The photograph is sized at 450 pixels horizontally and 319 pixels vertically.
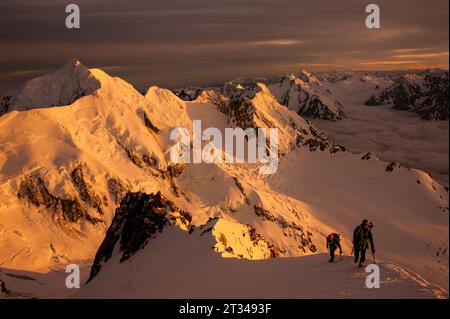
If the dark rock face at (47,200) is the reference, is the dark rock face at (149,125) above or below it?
above

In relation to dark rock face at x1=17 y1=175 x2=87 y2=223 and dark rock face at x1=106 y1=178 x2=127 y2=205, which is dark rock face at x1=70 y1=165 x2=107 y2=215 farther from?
dark rock face at x1=106 y1=178 x2=127 y2=205

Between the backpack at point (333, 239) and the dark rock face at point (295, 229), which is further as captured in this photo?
the dark rock face at point (295, 229)

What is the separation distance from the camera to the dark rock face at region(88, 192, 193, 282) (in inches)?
2146

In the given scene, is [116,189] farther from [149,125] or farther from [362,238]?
[362,238]

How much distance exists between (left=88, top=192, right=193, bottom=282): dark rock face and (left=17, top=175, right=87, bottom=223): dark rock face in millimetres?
67170

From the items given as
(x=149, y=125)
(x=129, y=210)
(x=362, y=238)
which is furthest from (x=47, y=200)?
(x=362, y=238)

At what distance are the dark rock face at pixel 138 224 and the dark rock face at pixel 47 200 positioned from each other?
67.2 metres

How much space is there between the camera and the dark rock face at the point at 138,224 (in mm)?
54516

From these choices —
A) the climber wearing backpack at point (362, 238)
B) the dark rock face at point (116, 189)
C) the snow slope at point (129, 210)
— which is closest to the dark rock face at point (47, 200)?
the snow slope at point (129, 210)

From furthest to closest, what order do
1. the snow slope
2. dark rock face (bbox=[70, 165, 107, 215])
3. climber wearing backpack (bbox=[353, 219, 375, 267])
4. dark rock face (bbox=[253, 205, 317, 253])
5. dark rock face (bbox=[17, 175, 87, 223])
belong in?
dark rock face (bbox=[253, 205, 317, 253])
dark rock face (bbox=[70, 165, 107, 215])
dark rock face (bbox=[17, 175, 87, 223])
the snow slope
climber wearing backpack (bbox=[353, 219, 375, 267])

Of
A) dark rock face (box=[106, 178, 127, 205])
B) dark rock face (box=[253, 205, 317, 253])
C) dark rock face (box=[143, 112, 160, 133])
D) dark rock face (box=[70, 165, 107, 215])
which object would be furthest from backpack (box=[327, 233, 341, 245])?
dark rock face (box=[143, 112, 160, 133])

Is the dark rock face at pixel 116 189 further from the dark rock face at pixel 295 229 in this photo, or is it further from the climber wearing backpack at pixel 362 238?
the climber wearing backpack at pixel 362 238
